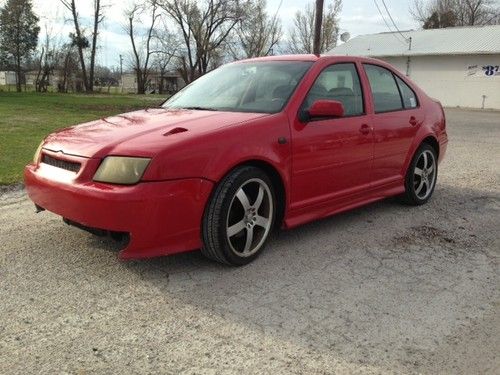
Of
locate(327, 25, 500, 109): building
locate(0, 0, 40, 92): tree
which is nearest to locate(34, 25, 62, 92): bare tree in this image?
locate(0, 0, 40, 92): tree

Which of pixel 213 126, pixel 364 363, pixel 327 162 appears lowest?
pixel 364 363

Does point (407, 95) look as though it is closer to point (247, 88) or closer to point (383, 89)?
point (383, 89)

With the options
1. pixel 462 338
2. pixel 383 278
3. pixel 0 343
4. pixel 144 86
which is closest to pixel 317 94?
pixel 383 278

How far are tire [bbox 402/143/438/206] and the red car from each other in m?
0.13

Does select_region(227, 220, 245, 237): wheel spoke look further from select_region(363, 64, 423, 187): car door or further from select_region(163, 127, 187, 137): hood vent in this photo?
select_region(363, 64, 423, 187): car door

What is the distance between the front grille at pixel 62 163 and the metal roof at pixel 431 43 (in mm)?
30573

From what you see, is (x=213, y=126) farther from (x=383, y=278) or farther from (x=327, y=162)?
(x=383, y=278)

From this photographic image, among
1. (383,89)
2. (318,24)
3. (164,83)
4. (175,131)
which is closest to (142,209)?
(175,131)

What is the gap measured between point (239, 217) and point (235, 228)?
97 millimetres

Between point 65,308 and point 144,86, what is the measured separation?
2187 inches

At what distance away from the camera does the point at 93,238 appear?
14.1 ft

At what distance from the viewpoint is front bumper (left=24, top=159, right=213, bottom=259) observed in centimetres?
330

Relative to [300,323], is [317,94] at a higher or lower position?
higher

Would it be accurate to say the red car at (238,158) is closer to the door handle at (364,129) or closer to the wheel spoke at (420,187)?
the door handle at (364,129)
